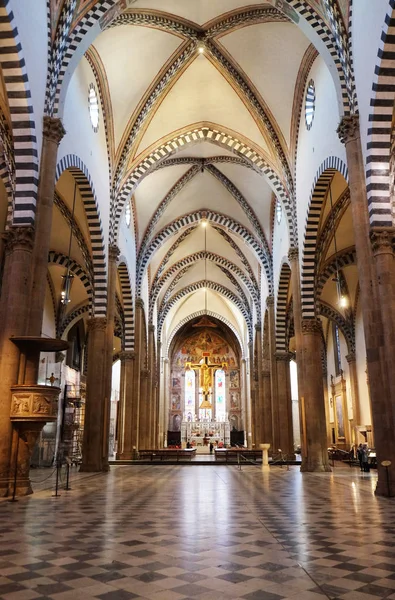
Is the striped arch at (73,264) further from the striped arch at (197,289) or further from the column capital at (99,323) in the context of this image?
the striped arch at (197,289)

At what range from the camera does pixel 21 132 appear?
33.3 feet

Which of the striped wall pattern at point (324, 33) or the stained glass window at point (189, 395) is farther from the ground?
the striped wall pattern at point (324, 33)

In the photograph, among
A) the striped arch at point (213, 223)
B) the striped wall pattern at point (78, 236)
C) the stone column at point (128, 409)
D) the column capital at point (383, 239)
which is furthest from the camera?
the striped arch at point (213, 223)

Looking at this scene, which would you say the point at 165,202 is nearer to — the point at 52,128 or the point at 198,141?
the point at 198,141

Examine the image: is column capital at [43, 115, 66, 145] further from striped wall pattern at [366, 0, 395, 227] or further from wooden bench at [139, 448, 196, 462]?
wooden bench at [139, 448, 196, 462]

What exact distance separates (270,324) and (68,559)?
67.8 feet

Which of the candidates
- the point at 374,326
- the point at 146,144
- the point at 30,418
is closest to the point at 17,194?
the point at 30,418

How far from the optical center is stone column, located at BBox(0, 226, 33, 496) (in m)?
8.82

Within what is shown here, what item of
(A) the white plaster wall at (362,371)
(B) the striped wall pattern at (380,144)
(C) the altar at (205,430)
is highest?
(B) the striped wall pattern at (380,144)

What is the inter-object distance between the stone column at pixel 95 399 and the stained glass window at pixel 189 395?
32.9 m

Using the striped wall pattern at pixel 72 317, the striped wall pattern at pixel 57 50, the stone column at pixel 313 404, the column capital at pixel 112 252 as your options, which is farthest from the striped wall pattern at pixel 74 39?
the striped wall pattern at pixel 72 317

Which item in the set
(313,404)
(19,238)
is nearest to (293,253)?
(313,404)

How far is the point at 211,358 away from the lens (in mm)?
49594

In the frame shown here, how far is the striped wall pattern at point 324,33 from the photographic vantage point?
37.3ft
